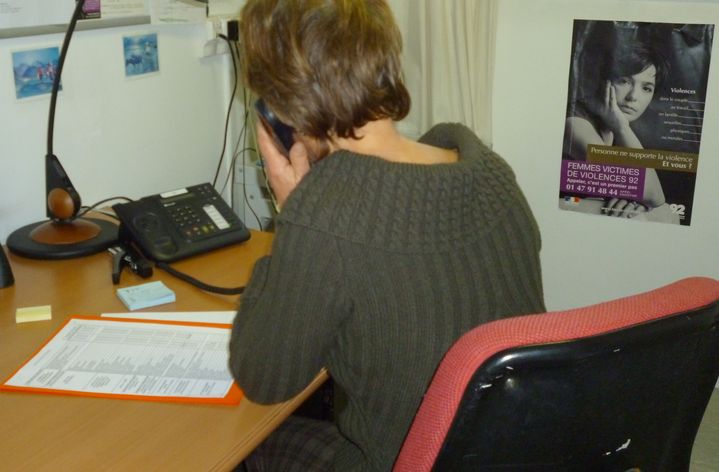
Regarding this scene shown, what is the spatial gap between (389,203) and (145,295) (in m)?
0.59

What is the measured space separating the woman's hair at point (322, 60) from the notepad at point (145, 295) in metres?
→ 0.48

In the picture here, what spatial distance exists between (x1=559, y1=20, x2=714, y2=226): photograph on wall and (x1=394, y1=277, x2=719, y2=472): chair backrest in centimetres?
124

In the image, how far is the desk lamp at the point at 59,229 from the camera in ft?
4.81

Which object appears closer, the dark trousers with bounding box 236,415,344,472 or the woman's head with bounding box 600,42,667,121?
the dark trousers with bounding box 236,415,344,472

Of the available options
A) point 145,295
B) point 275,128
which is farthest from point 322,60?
point 145,295

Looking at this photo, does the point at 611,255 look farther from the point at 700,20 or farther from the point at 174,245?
the point at 174,245

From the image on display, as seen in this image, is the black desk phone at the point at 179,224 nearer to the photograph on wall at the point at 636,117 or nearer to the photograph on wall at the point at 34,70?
the photograph on wall at the point at 34,70

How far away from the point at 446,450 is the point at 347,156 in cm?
37

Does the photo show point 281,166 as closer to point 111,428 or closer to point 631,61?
point 111,428

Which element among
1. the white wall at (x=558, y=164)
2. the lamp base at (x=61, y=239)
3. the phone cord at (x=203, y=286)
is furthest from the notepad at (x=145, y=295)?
the white wall at (x=558, y=164)

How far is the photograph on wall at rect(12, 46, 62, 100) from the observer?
1.50 meters

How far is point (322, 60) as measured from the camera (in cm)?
94

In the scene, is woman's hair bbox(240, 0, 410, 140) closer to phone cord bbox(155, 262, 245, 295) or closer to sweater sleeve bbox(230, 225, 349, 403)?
sweater sleeve bbox(230, 225, 349, 403)

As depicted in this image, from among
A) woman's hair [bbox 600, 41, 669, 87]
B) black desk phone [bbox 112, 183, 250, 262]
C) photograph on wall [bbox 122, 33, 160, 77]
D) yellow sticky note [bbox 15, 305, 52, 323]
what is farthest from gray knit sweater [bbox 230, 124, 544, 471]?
woman's hair [bbox 600, 41, 669, 87]
